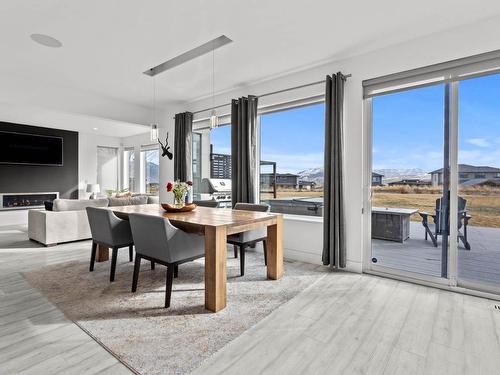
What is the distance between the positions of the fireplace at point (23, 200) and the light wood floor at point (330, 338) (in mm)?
4987

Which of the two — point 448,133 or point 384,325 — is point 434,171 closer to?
point 448,133

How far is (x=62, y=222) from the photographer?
14.8 ft

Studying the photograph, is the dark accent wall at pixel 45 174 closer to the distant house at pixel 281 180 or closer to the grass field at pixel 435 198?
the distant house at pixel 281 180

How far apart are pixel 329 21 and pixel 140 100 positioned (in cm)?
396

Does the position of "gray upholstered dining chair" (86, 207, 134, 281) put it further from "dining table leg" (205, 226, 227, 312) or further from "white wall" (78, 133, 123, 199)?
"white wall" (78, 133, 123, 199)

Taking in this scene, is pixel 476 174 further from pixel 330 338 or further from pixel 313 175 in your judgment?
pixel 330 338

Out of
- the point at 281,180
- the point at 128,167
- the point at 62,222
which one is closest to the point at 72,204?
the point at 62,222

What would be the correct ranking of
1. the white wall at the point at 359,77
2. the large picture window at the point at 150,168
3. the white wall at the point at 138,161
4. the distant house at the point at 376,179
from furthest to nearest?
1. the white wall at the point at 138,161
2. the large picture window at the point at 150,168
3. the distant house at the point at 376,179
4. the white wall at the point at 359,77

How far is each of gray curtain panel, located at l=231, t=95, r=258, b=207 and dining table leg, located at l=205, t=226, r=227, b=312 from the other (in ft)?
6.38

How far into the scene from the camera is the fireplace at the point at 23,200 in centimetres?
656

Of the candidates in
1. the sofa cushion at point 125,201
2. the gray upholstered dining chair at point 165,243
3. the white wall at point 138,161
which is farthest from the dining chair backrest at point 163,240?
the white wall at point 138,161

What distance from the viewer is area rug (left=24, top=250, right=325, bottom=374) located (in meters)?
1.78

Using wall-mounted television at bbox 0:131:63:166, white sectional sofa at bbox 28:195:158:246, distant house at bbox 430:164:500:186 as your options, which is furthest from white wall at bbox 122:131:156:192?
distant house at bbox 430:164:500:186

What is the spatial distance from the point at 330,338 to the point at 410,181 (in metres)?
2.11
